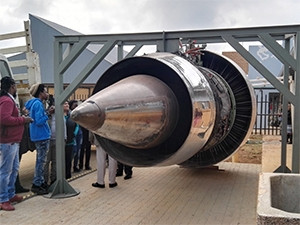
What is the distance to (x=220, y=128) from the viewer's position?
172 inches

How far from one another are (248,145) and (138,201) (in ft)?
22.9

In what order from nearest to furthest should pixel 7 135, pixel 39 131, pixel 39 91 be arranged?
pixel 7 135, pixel 39 131, pixel 39 91

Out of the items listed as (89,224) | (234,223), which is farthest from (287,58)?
(89,224)

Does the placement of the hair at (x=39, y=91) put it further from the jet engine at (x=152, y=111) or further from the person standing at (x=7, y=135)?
the jet engine at (x=152, y=111)

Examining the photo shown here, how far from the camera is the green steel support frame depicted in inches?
182

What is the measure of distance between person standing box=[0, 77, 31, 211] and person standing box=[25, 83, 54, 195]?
51cm

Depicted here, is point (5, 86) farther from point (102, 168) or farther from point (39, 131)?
point (102, 168)

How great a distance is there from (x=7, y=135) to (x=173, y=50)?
242 centimetres

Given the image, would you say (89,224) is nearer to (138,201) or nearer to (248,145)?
(138,201)

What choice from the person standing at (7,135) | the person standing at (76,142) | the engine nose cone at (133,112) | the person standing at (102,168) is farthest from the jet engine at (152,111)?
the person standing at (76,142)

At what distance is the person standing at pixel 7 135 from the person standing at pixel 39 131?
51 cm

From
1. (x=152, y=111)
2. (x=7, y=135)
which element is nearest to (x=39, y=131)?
(x=7, y=135)

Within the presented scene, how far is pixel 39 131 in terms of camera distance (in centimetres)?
533

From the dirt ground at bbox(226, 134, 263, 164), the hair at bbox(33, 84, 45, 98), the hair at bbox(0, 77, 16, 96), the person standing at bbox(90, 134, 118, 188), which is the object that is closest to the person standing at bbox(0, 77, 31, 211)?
the hair at bbox(0, 77, 16, 96)
